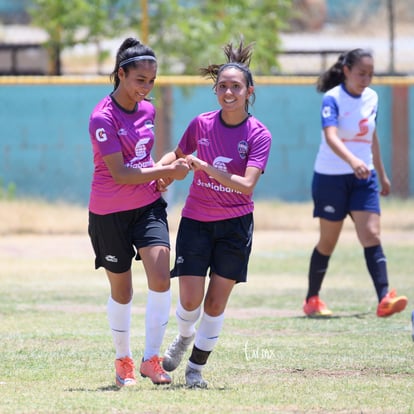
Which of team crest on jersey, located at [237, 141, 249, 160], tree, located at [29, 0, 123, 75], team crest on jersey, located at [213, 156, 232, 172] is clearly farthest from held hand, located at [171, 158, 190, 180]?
tree, located at [29, 0, 123, 75]

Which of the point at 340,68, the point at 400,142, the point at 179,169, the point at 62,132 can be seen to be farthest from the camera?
the point at 400,142

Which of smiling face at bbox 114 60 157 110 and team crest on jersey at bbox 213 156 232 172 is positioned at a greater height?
smiling face at bbox 114 60 157 110

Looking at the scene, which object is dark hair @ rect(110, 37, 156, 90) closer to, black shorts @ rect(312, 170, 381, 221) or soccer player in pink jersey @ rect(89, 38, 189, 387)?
soccer player in pink jersey @ rect(89, 38, 189, 387)

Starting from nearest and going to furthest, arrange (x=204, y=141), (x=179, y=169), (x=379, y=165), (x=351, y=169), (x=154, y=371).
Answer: (x=179, y=169), (x=154, y=371), (x=204, y=141), (x=351, y=169), (x=379, y=165)

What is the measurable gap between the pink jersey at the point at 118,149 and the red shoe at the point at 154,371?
877mm

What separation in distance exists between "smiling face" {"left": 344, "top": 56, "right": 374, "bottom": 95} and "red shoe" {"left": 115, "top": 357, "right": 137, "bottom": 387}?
12.5 ft

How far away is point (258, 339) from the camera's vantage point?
805cm

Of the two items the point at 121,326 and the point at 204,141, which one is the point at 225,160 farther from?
the point at 121,326

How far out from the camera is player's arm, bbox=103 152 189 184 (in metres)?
6.04

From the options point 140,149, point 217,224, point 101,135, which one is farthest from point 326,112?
point 101,135

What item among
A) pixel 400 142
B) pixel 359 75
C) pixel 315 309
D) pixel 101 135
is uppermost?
pixel 359 75

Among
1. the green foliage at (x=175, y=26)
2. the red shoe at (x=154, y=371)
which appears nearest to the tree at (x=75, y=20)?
the green foliage at (x=175, y=26)

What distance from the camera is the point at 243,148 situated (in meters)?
6.29

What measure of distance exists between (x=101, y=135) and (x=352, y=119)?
11.7 ft
